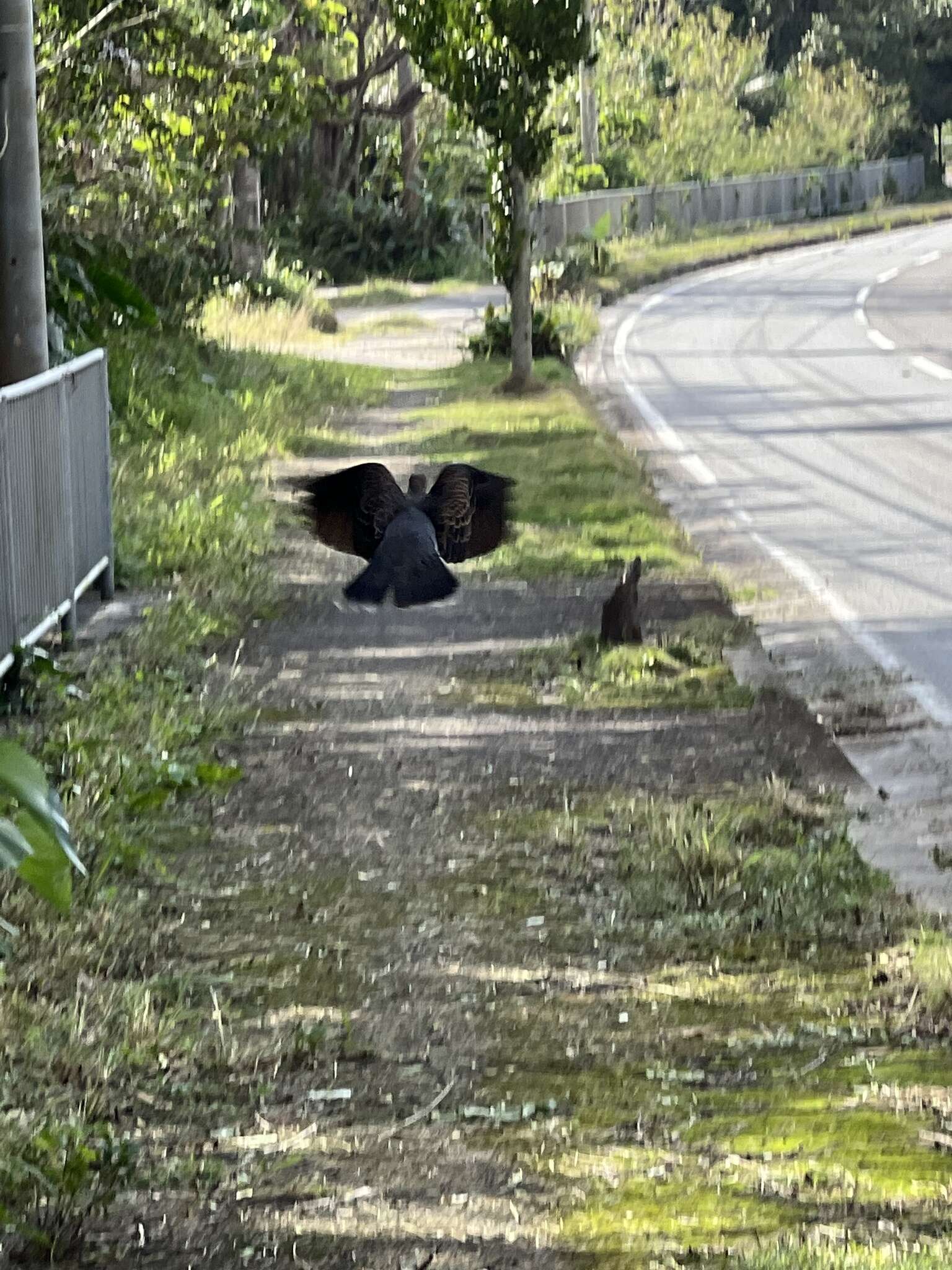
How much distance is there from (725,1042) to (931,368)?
17618 millimetres

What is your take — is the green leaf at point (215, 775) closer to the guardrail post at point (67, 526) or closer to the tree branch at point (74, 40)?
the guardrail post at point (67, 526)

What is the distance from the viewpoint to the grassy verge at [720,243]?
119 ft

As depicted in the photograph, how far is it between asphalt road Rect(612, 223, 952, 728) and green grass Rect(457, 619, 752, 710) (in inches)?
31.5

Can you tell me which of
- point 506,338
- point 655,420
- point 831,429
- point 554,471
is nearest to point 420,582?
point 554,471

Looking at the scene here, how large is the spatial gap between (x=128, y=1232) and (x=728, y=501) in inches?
400

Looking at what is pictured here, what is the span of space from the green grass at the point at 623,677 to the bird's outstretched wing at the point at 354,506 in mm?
1998

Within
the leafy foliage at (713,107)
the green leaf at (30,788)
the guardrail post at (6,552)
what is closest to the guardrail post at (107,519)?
the guardrail post at (6,552)

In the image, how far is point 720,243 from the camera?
43875mm

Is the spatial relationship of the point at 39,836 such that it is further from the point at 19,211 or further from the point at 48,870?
the point at 19,211

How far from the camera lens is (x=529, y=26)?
16906 millimetres

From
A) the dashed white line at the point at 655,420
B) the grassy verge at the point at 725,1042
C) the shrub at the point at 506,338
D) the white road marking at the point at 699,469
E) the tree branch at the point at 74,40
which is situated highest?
the tree branch at the point at 74,40

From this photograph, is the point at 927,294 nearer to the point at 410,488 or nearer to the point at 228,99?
the point at 228,99

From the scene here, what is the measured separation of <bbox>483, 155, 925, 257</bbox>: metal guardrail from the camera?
4178 cm

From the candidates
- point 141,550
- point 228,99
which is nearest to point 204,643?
point 141,550
